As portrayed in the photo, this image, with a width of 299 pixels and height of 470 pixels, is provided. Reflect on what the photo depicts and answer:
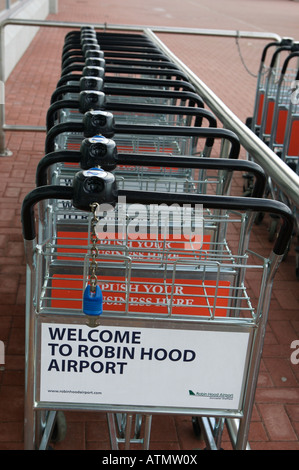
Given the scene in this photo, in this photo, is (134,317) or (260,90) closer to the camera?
(134,317)

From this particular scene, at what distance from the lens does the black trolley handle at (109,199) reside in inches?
53.4

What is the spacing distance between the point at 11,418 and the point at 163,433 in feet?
2.13

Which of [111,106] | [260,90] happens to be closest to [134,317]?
[111,106]

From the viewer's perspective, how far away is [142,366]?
1.60 metres

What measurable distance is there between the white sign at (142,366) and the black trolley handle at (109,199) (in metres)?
0.29

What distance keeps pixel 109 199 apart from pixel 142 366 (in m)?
0.49

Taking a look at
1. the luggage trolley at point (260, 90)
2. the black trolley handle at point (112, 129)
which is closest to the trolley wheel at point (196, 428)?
the black trolley handle at point (112, 129)

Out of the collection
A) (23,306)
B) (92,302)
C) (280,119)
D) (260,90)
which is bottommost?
(23,306)

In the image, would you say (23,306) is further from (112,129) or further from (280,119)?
(280,119)

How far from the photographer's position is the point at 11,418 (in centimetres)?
256

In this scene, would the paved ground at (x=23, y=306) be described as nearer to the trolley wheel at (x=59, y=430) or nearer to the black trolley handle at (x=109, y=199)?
the trolley wheel at (x=59, y=430)

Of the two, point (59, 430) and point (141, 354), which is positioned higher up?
point (141, 354)
